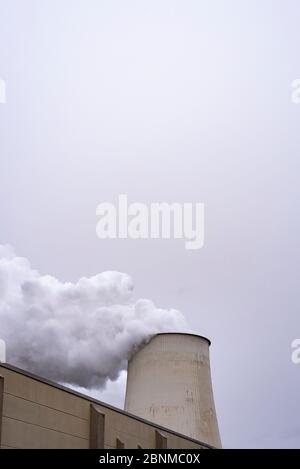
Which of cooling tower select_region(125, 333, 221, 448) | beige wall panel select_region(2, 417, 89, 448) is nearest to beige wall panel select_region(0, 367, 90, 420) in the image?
beige wall panel select_region(2, 417, 89, 448)

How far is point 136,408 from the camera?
21562 mm

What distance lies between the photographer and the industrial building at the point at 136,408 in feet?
41.0

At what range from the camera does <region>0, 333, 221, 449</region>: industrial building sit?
12508 mm

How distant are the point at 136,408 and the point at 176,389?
154cm

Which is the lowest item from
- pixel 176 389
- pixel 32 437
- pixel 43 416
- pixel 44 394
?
pixel 32 437

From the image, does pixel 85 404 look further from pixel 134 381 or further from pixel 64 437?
pixel 134 381

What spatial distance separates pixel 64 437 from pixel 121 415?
2984 mm

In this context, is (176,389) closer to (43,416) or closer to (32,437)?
(43,416)

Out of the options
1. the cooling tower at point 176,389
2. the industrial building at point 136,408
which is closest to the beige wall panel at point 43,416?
the industrial building at point 136,408

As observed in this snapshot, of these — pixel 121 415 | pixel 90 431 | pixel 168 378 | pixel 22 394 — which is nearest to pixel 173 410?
pixel 168 378

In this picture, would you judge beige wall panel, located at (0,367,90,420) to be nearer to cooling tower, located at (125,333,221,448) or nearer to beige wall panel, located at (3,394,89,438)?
beige wall panel, located at (3,394,89,438)

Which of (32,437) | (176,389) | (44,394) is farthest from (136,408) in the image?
(32,437)

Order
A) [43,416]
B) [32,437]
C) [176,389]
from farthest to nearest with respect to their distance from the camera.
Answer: [176,389] < [43,416] < [32,437]
